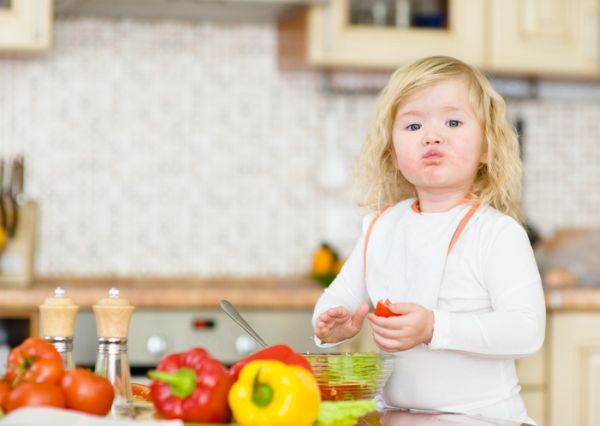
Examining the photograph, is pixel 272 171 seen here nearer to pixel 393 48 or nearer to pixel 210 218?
pixel 210 218

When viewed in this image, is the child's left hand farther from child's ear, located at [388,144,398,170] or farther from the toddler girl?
child's ear, located at [388,144,398,170]

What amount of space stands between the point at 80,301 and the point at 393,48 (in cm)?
115

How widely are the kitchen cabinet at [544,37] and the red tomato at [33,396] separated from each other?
2.12 meters

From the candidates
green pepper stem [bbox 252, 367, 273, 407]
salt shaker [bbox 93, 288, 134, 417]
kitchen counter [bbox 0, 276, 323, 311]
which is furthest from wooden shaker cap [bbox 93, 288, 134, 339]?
kitchen counter [bbox 0, 276, 323, 311]

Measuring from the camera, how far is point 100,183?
10.0ft

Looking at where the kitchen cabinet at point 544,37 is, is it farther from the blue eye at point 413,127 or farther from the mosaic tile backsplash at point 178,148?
the blue eye at point 413,127

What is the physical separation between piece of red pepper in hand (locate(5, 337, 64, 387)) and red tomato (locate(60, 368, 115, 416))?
0.02 metres

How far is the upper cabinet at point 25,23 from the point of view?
2.64 m

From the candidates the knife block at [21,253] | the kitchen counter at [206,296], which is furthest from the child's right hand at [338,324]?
the knife block at [21,253]

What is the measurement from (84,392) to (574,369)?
185 cm

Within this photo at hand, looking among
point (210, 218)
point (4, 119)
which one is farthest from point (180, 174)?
point (4, 119)

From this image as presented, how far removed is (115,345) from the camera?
4.00 ft

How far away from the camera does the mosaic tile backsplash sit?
302 cm

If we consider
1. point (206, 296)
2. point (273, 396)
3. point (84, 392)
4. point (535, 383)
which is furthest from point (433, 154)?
point (535, 383)
